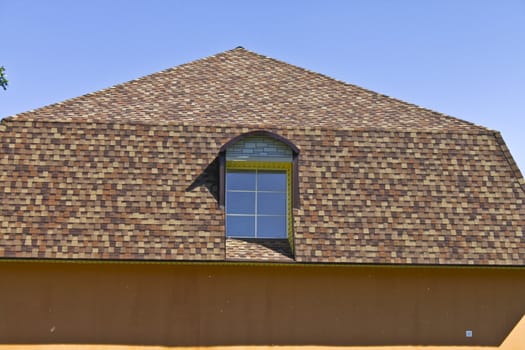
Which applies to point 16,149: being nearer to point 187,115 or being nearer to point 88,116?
point 88,116

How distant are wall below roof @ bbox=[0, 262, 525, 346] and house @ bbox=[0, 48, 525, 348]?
0.03m

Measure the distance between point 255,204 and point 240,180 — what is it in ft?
2.07

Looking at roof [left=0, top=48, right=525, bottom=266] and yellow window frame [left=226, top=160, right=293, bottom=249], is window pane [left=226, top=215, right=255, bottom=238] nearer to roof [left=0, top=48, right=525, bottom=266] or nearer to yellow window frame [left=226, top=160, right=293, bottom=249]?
roof [left=0, top=48, right=525, bottom=266]

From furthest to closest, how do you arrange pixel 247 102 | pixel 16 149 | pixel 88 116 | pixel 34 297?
pixel 247 102 → pixel 88 116 → pixel 16 149 → pixel 34 297

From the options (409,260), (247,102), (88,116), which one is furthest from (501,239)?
(88,116)

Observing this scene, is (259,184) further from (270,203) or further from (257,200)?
(270,203)

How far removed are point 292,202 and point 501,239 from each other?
176 inches

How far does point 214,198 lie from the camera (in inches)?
583

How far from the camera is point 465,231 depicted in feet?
48.9

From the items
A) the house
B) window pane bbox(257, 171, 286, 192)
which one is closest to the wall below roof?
the house

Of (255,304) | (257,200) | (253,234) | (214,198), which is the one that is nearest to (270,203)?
(257,200)

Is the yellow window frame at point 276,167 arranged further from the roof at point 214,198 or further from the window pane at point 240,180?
the roof at point 214,198

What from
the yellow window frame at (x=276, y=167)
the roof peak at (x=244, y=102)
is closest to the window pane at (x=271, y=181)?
the yellow window frame at (x=276, y=167)

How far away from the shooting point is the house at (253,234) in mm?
14070
